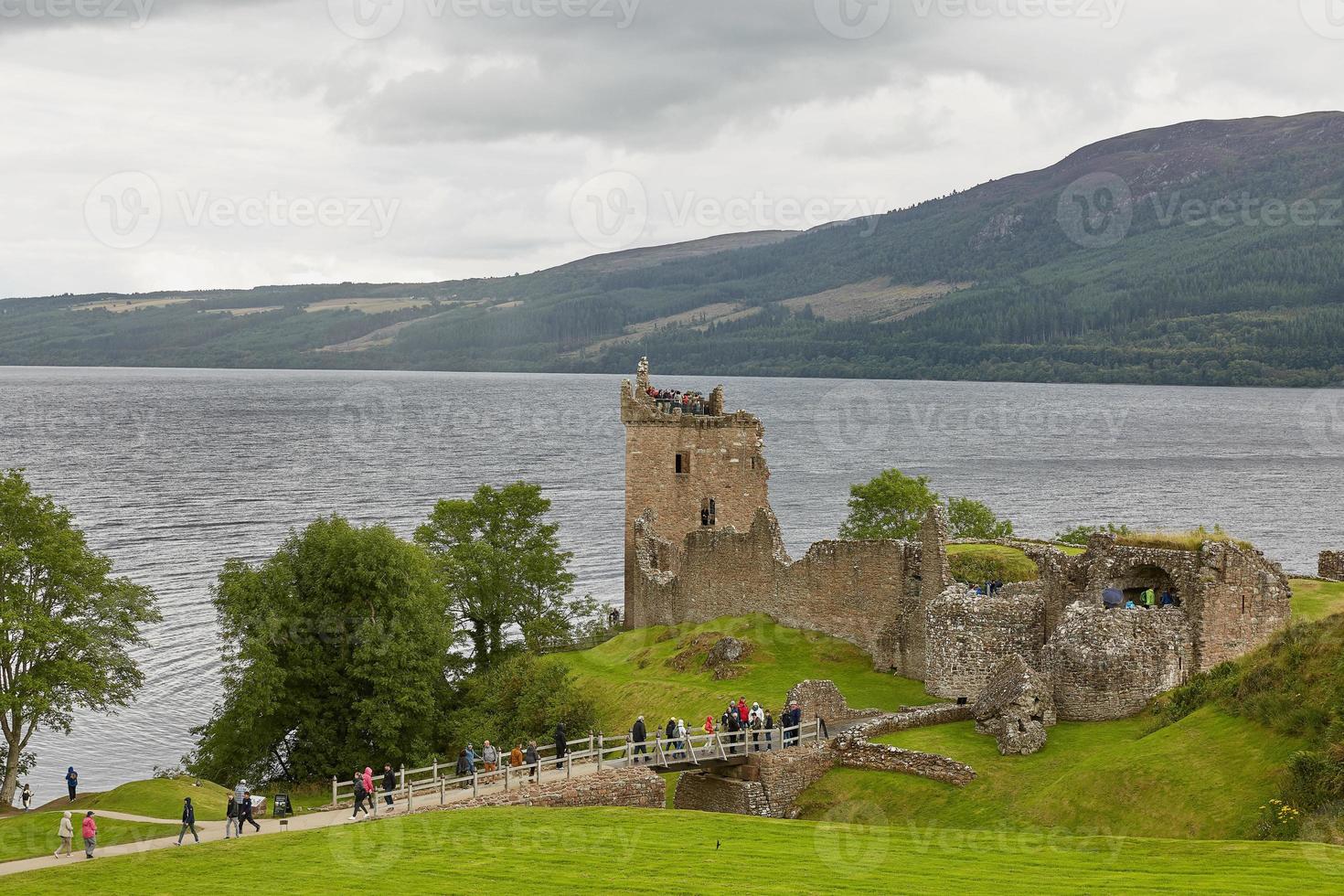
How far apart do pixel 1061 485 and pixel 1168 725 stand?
436 ft

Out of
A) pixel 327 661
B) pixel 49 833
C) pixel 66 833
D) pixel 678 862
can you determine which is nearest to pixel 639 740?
pixel 678 862

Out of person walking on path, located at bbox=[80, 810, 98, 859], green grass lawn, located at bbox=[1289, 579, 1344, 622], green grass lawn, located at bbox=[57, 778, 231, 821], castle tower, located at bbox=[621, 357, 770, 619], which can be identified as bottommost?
green grass lawn, located at bbox=[57, 778, 231, 821]

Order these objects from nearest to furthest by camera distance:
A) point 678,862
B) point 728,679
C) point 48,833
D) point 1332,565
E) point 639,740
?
point 678,862 → point 48,833 → point 639,740 → point 1332,565 → point 728,679

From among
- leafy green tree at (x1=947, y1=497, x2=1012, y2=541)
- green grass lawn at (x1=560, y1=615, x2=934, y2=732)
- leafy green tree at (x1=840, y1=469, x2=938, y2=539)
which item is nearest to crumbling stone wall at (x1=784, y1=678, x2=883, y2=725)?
green grass lawn at (x1=560, y1=615, x2=934, y2=732)

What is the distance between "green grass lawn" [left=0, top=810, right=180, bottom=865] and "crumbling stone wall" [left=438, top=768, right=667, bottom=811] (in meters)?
7.06

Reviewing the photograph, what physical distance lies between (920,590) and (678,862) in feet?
77.0

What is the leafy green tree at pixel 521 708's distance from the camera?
51.2m

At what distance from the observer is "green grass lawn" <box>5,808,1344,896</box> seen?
24.0 metres

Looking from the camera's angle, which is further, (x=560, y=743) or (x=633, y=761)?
(x=560, y=743)

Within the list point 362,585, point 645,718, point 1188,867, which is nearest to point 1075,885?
point 1188,867

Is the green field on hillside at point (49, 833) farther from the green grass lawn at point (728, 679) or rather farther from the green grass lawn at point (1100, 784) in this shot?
the green grass lawn at point (728, 679)

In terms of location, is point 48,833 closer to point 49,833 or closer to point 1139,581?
point 49,833

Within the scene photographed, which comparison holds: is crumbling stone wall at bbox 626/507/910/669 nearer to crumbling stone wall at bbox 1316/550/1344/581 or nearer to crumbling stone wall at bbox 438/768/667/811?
crumbling stone wall at bbox 438/768/667/811

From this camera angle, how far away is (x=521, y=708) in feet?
171
